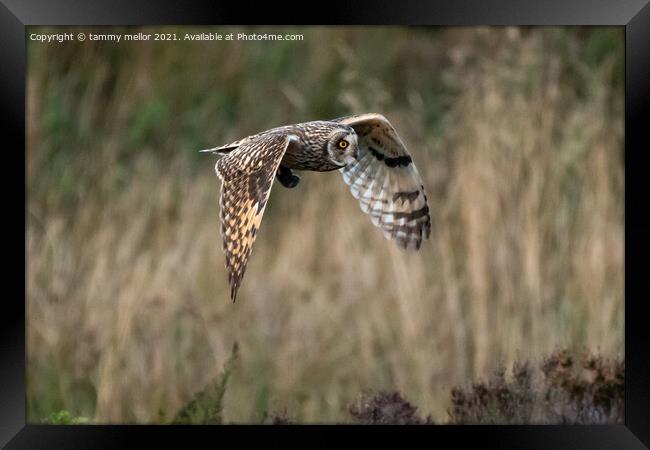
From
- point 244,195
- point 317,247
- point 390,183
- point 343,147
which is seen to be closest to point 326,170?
point 343,147

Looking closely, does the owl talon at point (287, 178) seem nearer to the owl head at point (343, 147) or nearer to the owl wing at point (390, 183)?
the owl head at point (343, 147)

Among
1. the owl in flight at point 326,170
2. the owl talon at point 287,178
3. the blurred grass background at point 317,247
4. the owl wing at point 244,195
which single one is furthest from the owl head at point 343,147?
the blurred grass background at point 317,247

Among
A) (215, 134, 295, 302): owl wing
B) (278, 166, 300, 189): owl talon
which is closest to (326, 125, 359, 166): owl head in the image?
(278, 166, 300, 189): owl talon

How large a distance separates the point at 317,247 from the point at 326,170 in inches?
49.0

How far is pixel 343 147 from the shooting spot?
4.72m

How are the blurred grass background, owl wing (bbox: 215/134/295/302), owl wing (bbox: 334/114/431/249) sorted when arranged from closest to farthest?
owl wing (bbox: 215/134/295/302), owl wing (bbox: 334/114/431/249), the blurred grass background

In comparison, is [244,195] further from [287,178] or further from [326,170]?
[326,170]

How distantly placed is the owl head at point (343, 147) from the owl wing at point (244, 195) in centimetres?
38

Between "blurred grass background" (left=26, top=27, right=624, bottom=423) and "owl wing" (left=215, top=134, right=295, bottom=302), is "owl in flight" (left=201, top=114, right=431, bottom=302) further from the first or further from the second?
"blurred grass background" (left=26, top=27, right=624, bottom=423)

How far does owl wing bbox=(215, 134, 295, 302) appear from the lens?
4020 millimetres

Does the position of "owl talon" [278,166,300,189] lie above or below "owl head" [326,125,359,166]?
below

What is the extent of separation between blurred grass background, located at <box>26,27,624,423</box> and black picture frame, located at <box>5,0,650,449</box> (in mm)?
521

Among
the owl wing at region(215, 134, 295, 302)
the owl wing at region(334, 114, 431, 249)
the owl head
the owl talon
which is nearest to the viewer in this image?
the owl wing at region(215, 134, 295, 302)

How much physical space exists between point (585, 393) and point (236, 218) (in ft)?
5.03
